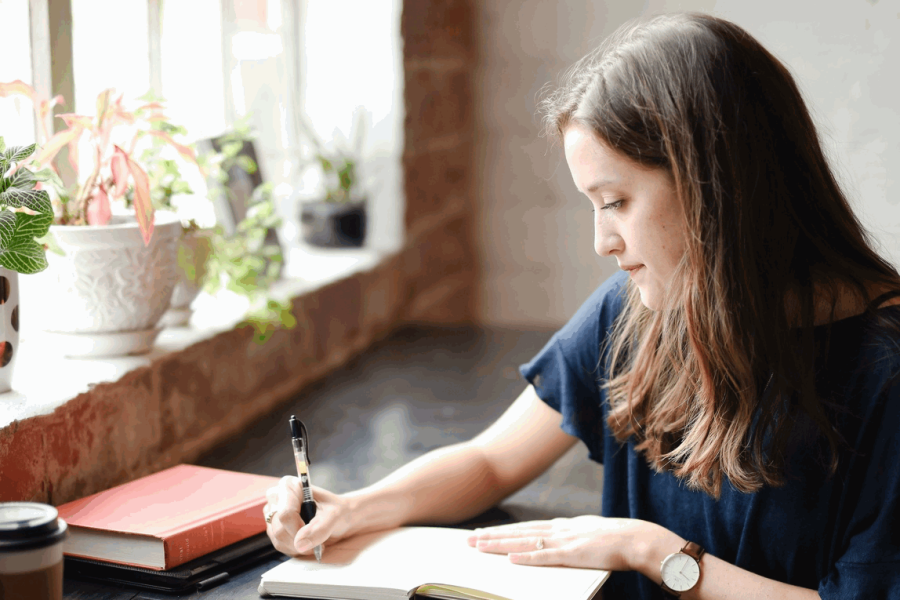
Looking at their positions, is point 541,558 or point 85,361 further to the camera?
point 85,361

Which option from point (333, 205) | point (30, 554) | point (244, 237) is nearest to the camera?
point (30, 554)

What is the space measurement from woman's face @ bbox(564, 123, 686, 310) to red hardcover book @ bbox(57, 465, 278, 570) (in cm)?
54

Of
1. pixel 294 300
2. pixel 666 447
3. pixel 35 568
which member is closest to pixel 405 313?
pixel 294 300

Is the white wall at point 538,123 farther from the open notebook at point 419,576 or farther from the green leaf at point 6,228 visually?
the green leaf at point 6,228

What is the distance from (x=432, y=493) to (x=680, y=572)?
0.34 m

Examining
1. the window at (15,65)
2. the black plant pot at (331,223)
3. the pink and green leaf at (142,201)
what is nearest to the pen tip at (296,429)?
the pink and green leaf at (142,201)

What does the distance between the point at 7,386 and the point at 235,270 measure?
0.55 meters

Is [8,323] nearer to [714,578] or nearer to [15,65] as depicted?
[15,65]

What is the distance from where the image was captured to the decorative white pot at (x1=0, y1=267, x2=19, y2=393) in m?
1.03

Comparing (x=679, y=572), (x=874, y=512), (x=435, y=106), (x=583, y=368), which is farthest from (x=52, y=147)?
(x=435, y=106)

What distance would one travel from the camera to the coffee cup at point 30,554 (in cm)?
73

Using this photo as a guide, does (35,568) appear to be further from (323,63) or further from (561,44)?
(561,44)

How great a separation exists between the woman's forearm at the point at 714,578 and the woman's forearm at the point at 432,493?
0.28 meters

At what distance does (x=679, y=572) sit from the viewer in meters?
1.00
